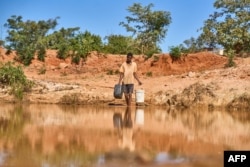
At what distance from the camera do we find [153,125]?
30.9ft

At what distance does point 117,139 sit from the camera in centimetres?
728

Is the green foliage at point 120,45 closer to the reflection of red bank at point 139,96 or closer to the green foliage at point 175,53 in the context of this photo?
the green foliage at point 175,53

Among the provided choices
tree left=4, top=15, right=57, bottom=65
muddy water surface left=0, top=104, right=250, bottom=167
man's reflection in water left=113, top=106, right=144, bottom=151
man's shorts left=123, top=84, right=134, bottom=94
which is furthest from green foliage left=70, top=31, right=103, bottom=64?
muddy water surface left=0, top=104, right=250, bottom=167

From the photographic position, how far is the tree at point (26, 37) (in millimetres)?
29625

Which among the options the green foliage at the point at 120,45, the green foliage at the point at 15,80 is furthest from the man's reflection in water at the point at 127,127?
the green foliage at the point at 120,45

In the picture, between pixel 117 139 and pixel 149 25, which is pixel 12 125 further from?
pixel 149 25

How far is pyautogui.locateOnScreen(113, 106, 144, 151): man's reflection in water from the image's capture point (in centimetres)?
675

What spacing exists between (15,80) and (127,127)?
27.0 ft

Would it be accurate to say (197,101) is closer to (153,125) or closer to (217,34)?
(153,125)

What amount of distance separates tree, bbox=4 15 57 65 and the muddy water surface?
18.7 metres

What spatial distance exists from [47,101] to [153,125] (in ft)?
22.6

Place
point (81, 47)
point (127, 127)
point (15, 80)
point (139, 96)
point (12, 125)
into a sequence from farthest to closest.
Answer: point (81, 47) → point (15, 80) → point (139, 96) → point (12, 125) → point (127, 127)

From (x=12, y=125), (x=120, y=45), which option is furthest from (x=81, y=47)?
(x=12, y=125)

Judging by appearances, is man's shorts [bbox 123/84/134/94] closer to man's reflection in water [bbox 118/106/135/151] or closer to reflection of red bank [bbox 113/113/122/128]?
reflection of red bank [bbox 113/113/122/128]
